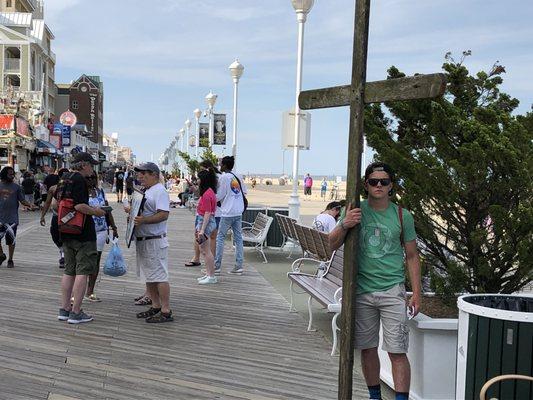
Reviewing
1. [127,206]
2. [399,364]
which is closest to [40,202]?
[127,206]

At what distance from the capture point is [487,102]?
5062 mm

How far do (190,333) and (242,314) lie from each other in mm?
1044

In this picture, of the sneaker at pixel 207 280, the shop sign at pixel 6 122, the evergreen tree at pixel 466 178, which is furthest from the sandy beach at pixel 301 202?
the evergreen tree at pixel 466 178

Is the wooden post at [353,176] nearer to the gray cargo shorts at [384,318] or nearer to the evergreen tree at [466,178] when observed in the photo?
the gray cargo shorts at [384,318]

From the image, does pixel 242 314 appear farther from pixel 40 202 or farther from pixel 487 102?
pixel 40 202

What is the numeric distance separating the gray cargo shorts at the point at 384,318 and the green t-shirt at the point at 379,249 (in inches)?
2.0

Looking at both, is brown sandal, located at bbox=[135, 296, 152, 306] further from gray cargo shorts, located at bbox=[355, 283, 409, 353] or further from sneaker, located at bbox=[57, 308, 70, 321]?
gray cargo shorts, located at bbox=[355, 283, 409, 353]

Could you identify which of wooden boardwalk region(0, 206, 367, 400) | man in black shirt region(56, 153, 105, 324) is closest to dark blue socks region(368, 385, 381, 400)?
wooden boardwalk region(0, 206, 367, 400)

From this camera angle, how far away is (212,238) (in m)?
9.67

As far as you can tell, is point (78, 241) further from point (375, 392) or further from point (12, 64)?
point (12, 64)

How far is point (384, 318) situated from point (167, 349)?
249 centimetres

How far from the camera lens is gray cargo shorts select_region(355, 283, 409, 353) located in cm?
361

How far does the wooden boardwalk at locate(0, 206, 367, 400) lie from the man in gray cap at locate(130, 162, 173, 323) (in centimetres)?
52

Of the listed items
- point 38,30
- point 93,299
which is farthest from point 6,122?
point 38,30
